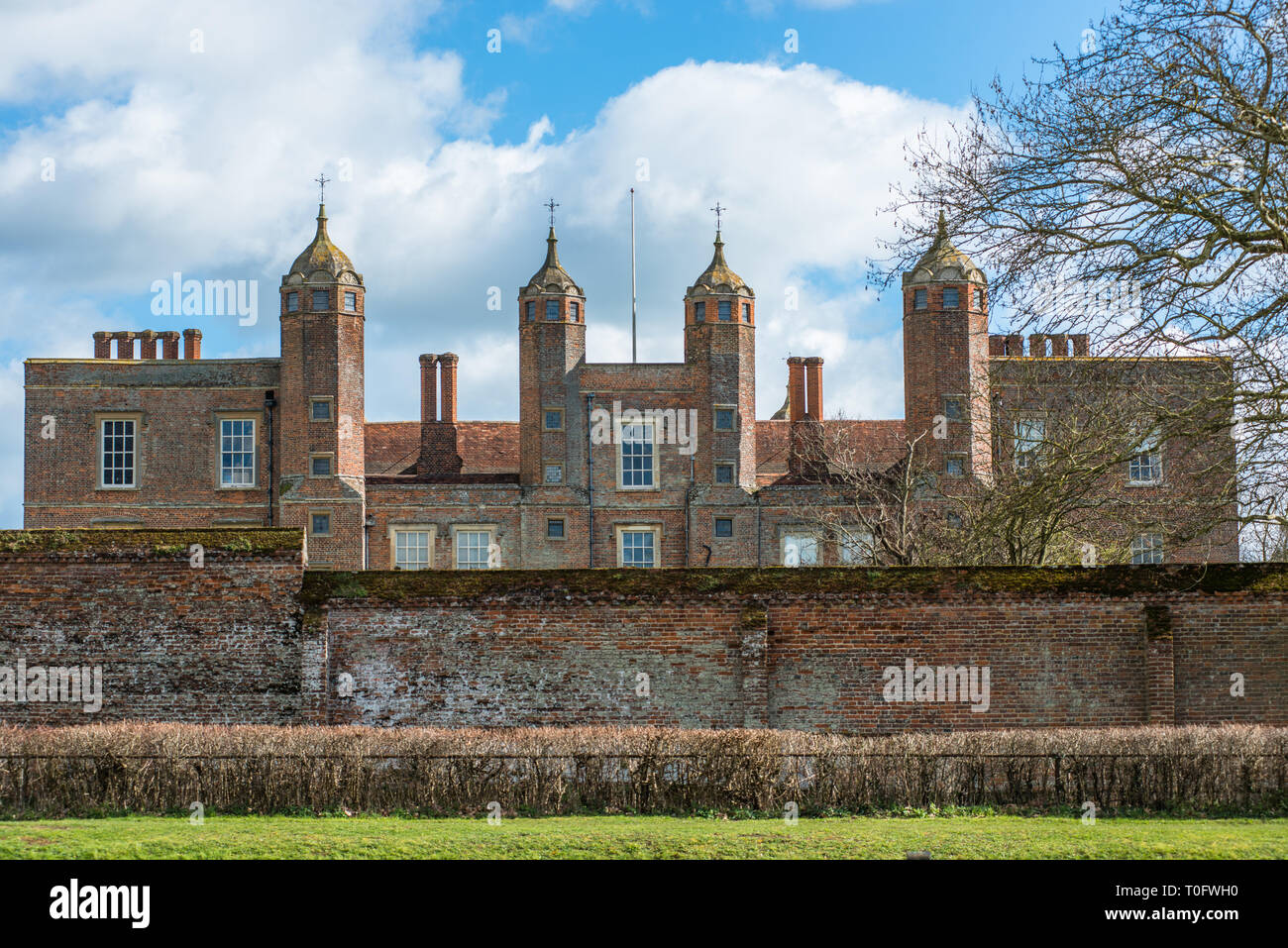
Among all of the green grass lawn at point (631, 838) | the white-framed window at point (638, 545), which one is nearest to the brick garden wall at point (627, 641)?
the green grass lawn at point (631, 838)

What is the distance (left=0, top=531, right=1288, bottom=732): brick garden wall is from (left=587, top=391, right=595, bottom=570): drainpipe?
1008 inches

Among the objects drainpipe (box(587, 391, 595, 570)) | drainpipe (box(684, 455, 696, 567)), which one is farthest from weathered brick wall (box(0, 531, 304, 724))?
drainpipe (box(684, 455, 696, 567))

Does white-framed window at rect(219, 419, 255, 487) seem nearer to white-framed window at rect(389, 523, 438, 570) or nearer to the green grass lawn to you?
white-framed window at rect(389, 523, 438, 570)

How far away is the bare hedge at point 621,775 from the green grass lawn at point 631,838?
58 centimetres

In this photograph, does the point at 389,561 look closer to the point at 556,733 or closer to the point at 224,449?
the point at 224,449

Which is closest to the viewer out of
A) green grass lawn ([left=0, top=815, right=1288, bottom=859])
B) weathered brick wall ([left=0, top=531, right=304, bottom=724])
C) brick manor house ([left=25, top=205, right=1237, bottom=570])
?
green grass lawn ([left=0, top=815, right=1288, bottom=859])

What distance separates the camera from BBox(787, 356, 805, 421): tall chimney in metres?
50.1

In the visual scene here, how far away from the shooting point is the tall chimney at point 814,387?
165 ft

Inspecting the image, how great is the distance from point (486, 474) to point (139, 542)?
27.4 meters

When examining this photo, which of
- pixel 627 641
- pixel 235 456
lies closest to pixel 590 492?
pixel 235 456

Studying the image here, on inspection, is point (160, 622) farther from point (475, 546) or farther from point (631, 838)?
point (475, 546)
